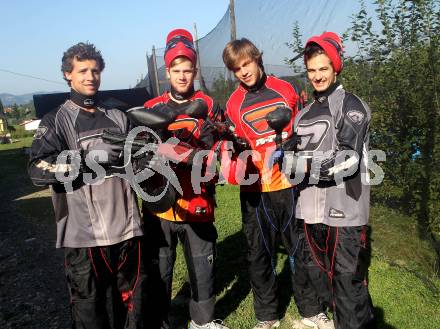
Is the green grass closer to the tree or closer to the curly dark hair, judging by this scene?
the tree

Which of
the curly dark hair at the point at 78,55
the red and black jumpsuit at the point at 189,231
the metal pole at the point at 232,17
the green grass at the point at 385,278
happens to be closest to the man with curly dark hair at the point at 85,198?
the curly dark hair at the point at 78,55

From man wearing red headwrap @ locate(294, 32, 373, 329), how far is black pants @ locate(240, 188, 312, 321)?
0.43 meters

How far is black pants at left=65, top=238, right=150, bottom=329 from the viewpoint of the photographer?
285 centimetres

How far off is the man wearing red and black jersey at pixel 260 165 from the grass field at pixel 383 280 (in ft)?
2.22

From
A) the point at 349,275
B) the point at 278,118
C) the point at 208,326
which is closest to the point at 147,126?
the point at 278,118

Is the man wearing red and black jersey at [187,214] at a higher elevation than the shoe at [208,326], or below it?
higher

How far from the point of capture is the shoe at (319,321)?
365 cm

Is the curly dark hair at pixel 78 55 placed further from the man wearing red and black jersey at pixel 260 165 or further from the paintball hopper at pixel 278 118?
the paintball hopper at pixel 278 118

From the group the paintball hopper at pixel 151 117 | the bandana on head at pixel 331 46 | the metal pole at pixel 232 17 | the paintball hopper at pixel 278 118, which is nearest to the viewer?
the paintball hopper at pixel 151 117

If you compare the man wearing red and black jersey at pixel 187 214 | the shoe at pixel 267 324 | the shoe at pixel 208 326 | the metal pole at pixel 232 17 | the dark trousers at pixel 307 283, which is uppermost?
the metal pole at pixel 232 17

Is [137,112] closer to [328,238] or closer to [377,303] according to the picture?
[328,238]

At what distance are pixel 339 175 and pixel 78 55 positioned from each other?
1992 millimetres

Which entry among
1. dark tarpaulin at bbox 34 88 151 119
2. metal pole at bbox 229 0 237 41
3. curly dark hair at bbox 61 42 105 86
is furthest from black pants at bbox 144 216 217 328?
dark tarpaulin at bbox 34 88 151 119

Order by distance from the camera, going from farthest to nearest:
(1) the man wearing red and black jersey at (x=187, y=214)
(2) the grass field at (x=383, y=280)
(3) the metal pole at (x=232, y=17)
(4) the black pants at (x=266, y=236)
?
(3) the metal pole at (x=232, y=17) → (2) the grass field at (x=383, y=280) → (4) the black pants at (x=266, y=236) → (1) the man wearing red and black jersey at (x=187, y=214)
